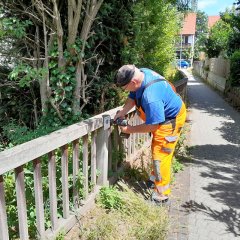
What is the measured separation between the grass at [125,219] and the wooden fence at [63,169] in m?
0.16

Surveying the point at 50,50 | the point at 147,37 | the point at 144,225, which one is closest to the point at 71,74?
the point at 50,50

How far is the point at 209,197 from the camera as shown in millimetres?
4215

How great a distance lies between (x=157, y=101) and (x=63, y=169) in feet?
3.71

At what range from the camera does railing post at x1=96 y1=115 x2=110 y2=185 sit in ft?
12.0

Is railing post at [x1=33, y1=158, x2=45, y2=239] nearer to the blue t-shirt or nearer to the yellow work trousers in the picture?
the blue t-shirt

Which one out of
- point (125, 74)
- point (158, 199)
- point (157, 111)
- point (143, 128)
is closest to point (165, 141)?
point (143, 128)

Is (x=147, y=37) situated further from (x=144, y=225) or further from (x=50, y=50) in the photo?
(x=144, y=225)

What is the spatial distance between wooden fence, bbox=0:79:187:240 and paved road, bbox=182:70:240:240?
1.15m

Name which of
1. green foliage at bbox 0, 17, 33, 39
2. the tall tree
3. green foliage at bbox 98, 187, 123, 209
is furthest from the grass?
green foliage at bbox 0, 17, 33, 39

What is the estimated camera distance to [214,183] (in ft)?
15.5

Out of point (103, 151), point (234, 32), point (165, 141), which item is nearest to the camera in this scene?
point (165, 141)

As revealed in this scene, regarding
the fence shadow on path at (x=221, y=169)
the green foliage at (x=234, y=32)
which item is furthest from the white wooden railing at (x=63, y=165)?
the green foliage at (x=234, y=32)

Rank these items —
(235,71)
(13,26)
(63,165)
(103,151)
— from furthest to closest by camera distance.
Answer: (235,71), (13,26), (103,151), (63,165)

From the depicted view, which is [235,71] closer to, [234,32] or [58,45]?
[234,32]
